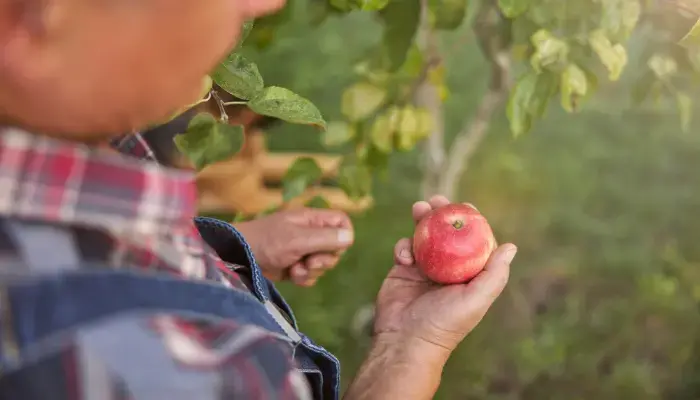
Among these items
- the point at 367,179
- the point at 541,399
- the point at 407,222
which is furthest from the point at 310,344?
the point at 407,222

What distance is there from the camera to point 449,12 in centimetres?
104

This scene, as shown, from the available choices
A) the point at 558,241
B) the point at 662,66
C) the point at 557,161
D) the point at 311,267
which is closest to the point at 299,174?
the point at 311,267

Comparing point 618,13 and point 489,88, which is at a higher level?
point 618,13

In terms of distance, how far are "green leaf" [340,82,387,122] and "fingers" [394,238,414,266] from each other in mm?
418

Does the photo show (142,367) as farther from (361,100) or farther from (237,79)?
(361,100)

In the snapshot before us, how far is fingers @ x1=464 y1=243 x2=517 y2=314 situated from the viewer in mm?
725

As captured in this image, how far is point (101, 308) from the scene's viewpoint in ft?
1.26

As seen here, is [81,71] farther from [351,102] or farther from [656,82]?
[656,82]

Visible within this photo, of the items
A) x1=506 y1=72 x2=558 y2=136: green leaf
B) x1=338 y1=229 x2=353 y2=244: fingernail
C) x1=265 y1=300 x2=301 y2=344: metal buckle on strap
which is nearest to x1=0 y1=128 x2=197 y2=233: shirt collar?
x1=265 y1=300 x2=301 y2=344: metal buckle on strap

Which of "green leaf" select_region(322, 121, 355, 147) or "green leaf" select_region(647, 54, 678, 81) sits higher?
"green leaf" select_region(647, 54, 678, 81)

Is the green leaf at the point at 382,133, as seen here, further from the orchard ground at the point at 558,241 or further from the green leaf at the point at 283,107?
the green leaf at the point at 283,107

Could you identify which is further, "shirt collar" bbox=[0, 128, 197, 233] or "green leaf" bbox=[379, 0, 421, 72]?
"green leaf" bbox=[379, 0, 421, 72]

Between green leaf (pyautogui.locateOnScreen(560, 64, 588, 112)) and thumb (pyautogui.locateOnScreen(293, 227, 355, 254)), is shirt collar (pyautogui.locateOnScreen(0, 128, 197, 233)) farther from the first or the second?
green leaf (pyautogui.locateOnScreen(560, 64, 588, 112))

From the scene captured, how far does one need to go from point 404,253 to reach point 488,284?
13 cm
